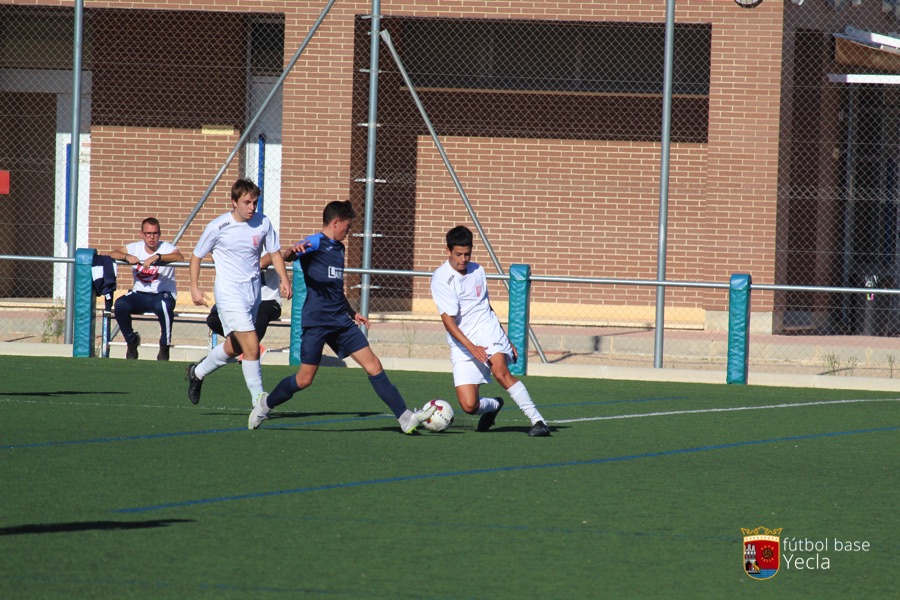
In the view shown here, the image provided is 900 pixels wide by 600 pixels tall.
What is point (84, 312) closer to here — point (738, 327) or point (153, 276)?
point (153, 276)

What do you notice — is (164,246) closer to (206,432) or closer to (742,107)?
(206,432)

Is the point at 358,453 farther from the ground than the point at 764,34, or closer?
closer

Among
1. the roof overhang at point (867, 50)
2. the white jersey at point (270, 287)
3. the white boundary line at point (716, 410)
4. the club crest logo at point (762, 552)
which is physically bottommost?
the club crest logo at point (762, 552)

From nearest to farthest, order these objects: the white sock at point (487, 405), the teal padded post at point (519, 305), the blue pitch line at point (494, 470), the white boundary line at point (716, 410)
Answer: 1. the blue pitch line at point (494, 470)
2. the white sock at point (487, 405)
3. the white boundary line at point (716, 410)
4. the teal padded post at point (519, 305)

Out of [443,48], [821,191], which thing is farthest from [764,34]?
[443,48]

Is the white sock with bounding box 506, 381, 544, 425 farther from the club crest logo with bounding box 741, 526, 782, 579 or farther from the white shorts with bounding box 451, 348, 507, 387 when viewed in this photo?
the club crest logo with bounding box 741, 526, 782, 579

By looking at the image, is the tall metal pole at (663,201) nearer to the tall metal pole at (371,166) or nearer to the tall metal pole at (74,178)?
the tall metal pole at (371,166)

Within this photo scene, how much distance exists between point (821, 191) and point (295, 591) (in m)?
14.6

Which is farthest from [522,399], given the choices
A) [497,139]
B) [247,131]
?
[497,139]

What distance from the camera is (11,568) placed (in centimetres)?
545

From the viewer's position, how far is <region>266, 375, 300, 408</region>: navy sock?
960cm

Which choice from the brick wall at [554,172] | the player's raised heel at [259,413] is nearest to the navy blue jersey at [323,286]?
the player's raised heel at [259,413]

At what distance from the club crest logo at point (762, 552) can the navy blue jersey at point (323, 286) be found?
3756 mm

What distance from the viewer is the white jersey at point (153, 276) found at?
15.1 meters
